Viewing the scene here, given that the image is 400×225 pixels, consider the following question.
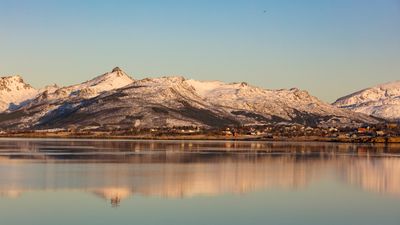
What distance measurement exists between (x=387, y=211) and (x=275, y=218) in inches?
247

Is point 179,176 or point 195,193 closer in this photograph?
point 195,193

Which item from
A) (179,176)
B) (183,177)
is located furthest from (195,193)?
(179,176)

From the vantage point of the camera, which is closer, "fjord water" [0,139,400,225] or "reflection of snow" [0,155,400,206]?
"fjord water" [0,139,400,225]

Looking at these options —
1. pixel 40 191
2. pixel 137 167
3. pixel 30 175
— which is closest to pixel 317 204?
pixel 40 191

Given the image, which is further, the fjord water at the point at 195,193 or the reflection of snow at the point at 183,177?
the reflection of snow at the point at 183,177

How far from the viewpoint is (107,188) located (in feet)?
149

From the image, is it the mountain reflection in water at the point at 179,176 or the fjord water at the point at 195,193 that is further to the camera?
the mountain reflection in water at the point at 179,176

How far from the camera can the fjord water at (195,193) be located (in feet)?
112

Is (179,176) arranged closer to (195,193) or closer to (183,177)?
(183,177)

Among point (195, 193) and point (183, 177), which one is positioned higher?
point (183, 177)

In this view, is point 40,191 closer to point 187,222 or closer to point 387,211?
point 187,222

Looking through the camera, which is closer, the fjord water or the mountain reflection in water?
the fjord water

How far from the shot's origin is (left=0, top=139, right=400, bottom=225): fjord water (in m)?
34.0

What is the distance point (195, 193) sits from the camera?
44031 mm
